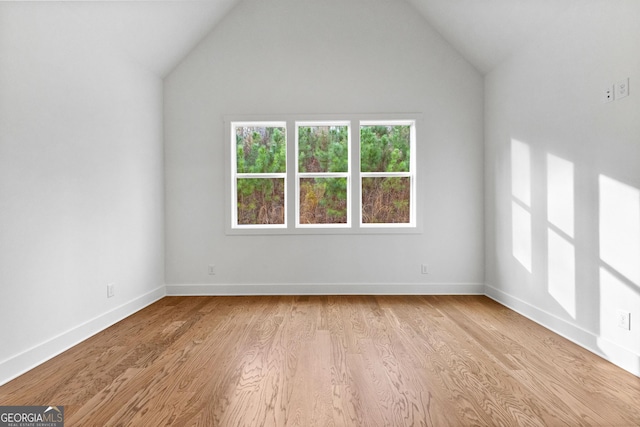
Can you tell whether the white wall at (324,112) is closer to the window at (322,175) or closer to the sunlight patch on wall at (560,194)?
the window at (322,175)

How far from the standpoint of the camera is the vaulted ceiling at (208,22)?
118 inches

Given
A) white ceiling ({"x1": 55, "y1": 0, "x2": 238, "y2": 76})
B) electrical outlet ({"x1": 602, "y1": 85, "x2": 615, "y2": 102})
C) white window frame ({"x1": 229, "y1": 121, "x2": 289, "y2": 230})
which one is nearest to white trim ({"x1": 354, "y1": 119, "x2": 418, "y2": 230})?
white window frame ({"x1": 229, "y1": 121, "x2": 289, "y2": 230})

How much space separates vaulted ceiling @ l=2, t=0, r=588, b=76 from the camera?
3.00 metres

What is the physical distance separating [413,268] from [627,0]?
3028 millimetres

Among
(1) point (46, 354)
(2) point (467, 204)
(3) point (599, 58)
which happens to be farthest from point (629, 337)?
(1) point (46, 354)

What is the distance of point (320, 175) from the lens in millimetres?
4422

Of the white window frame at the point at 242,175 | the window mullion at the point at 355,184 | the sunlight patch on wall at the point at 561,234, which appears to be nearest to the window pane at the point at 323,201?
the window mullion at the point at 355,184

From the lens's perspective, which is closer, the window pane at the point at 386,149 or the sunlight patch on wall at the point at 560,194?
the sunlight patch on wall at the point at 560,194

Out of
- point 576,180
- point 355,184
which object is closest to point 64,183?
point 355,184

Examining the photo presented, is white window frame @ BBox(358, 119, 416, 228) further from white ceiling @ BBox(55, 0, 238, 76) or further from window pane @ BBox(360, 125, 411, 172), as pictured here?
white ceiling @ BBox(55, 0, 238, 76)

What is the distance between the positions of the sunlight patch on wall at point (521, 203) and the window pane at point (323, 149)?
1883 mm

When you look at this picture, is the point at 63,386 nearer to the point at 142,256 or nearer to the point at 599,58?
the point at 142,256

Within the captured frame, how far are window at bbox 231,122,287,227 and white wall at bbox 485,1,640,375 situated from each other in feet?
8.54

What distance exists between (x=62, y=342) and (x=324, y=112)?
342 centimetres
